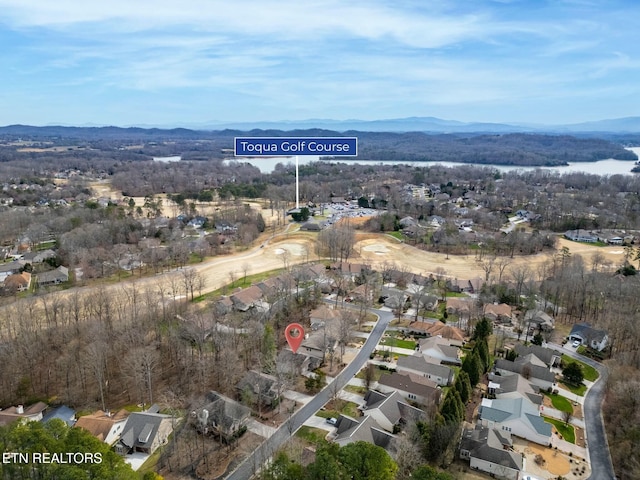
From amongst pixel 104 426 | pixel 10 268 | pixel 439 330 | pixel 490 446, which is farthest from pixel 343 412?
pixel 10 268

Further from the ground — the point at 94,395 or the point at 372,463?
the point at 372,463

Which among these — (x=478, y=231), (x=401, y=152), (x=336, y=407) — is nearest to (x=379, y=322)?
(x=336, y=407)

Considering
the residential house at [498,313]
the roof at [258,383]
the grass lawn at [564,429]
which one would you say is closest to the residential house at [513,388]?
the grass lawn at [564,429]

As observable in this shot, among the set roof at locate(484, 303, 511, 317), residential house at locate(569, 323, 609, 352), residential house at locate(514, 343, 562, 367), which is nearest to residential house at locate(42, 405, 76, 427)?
residential house at locate(514, 343, 562, 367)

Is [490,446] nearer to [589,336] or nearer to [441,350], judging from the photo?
[441,350]

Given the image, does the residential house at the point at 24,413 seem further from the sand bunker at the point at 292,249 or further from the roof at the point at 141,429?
the sand bunker at the point at 292,249

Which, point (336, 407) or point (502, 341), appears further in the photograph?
point (502, 341)

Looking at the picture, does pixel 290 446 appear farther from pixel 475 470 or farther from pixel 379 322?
pixel 379 322
